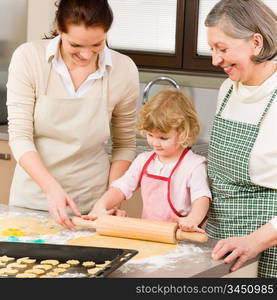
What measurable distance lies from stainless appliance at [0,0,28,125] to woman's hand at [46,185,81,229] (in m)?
2.04

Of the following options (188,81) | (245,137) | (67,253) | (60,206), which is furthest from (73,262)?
(188,81)

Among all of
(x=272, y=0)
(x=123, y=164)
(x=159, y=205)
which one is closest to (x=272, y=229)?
(x=159, y=205)

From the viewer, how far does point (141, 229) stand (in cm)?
232

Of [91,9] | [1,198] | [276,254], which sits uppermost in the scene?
[91,9]

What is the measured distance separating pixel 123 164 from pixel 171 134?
0.35 metres

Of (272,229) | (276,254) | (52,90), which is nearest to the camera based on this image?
(272,229)

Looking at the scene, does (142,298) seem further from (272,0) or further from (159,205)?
(272,0)

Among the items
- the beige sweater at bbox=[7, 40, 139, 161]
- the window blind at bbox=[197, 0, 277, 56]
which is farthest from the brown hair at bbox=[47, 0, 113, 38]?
the window blind at bbox=[197, 0, 277, 56]

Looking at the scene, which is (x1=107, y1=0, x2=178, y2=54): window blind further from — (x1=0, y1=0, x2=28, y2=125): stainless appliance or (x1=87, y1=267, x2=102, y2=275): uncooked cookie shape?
(x1=87, y1=267, x2=102, y2=275): uncooked cookie shape

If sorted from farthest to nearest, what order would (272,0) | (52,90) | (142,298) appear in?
(272,0), (52,90), (142,298)

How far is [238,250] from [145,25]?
98.8 inches

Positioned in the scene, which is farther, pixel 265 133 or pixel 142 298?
pixel 265 133

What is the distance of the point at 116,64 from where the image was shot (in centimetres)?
271

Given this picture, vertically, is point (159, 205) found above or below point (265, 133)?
below
